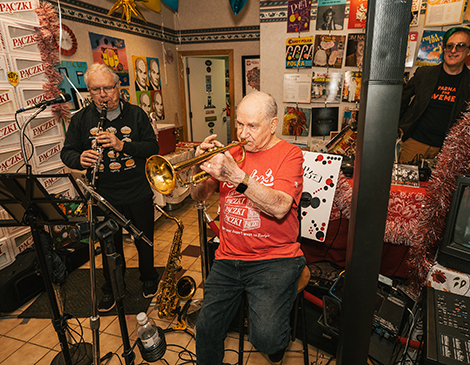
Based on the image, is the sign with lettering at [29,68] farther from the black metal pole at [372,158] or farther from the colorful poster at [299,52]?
the black metal pole at [372,158]

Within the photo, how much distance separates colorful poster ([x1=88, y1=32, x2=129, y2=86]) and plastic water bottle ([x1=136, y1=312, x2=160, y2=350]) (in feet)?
11.0

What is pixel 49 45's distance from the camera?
2.88 m

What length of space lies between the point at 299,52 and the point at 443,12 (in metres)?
1.51

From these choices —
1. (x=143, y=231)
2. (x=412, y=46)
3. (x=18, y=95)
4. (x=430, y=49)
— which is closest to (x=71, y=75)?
(x=18, y=95)

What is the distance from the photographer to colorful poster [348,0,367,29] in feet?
10.7

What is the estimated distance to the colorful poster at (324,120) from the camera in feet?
12.3

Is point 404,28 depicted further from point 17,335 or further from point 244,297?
point 17,335

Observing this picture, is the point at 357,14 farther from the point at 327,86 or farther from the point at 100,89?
the point at 100,89

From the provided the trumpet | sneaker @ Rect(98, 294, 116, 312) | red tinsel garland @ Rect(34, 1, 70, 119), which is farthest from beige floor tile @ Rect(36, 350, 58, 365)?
red tinsel garland @ Rect(34, 1, 70, 119)

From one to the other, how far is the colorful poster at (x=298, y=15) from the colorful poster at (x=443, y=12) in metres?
1.25

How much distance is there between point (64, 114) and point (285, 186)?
9.01 ft

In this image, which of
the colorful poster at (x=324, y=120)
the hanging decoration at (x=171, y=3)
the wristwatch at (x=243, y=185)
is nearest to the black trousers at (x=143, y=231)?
the wristwatch at (x=243, y=185)

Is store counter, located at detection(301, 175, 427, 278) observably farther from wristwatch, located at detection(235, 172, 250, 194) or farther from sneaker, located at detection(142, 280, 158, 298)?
sneaker, located at detection(142, 280, 158, 298)

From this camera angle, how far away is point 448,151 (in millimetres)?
1464
